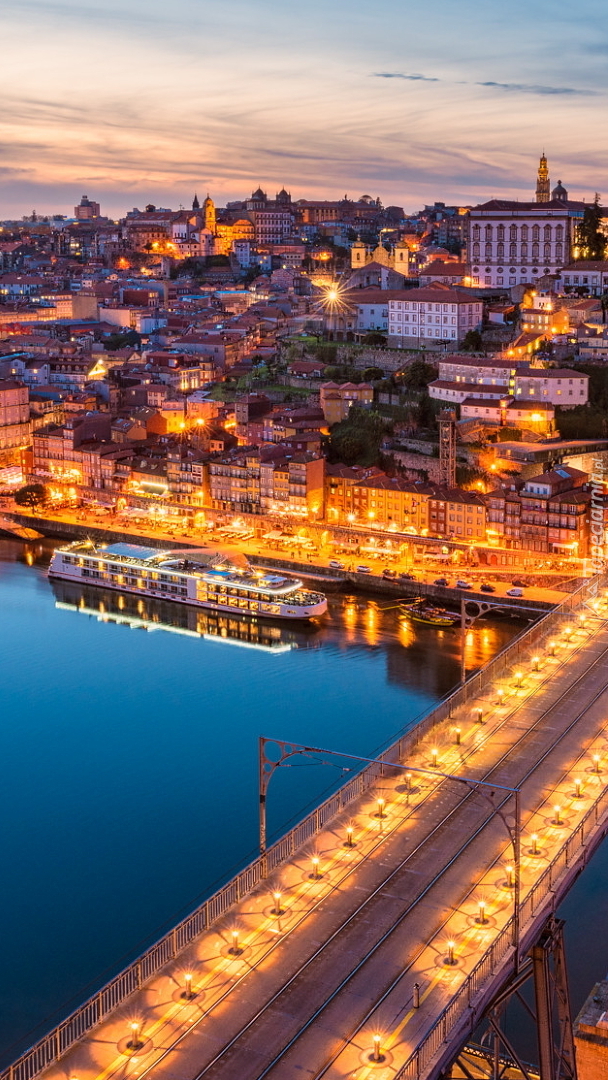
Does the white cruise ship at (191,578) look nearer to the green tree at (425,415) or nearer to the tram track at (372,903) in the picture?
the green tree at (425,415)

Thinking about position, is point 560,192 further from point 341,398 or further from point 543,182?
point 341,398

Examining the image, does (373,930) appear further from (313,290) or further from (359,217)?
(359,217)

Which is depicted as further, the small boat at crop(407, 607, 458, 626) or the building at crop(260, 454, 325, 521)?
the building at crop(260, 454, 325, 521)

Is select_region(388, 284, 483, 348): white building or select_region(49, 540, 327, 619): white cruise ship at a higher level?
select_region(388, 284, 483, 348): white building

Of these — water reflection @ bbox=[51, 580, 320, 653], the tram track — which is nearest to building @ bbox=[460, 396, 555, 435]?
water reflection @ bbox=[51, 580, 320, 653]

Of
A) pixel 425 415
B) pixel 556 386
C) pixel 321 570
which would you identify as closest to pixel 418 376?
pixel 425 415

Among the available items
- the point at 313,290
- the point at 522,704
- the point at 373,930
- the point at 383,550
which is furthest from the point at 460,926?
the point at 313,290

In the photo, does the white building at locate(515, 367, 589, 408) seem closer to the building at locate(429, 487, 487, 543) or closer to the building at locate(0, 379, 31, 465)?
the building at locate(429, 487, 487, 543)
